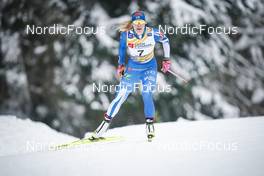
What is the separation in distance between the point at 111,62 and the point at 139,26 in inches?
128

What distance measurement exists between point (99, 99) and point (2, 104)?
2400mm

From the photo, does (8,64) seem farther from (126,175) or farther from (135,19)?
(126,175)

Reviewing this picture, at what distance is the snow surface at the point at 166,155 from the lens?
2.96 meters

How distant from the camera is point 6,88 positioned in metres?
8.16

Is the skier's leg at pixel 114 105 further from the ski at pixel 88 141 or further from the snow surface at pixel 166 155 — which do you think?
the snow surface at pixel 166 155

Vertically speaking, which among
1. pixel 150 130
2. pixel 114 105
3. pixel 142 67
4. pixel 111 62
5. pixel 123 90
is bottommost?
pixel 150 130

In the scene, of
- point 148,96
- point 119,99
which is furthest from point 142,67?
point 119,99

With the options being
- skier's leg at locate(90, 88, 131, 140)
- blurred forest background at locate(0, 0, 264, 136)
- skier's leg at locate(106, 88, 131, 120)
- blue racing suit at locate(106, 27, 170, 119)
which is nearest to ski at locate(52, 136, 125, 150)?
skier's leg at locate(90, 88, 131, 140)

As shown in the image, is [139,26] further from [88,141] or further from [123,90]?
[88,141]

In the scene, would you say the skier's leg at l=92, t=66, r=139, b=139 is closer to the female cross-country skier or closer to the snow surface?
the female cross-country skier

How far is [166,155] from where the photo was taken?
10.9 ft

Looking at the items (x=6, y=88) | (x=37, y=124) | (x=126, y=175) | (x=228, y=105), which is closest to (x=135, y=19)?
(x=126, y=175)

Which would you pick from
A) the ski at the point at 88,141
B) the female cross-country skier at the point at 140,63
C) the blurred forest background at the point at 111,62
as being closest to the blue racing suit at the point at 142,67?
the female cross-country skier at the point at 140,63

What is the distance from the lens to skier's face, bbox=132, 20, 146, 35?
405cm
